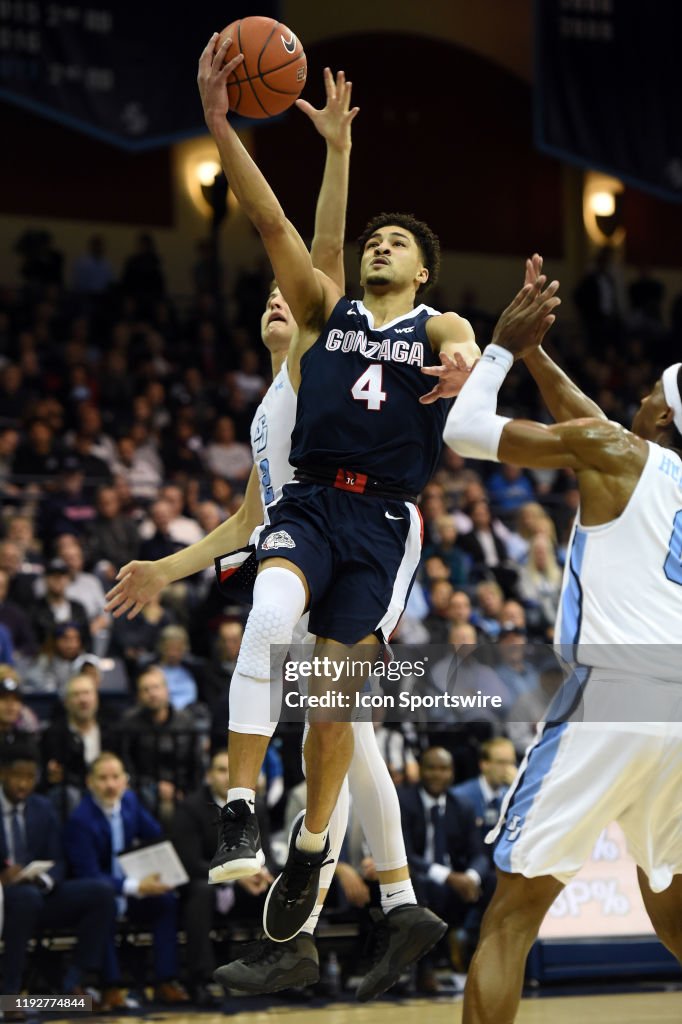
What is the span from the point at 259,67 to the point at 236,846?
10.1 ft

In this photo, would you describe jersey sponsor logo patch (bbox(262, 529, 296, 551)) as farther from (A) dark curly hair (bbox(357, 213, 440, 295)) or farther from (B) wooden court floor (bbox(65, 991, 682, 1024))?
(B) wooden court floor (bbox(65, 991, 682, 1024))

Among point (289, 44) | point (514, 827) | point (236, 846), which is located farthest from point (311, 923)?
point (289, 44)

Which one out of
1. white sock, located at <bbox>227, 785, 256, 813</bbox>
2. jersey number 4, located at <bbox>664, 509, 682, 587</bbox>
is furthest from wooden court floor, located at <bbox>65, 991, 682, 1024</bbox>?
jersey number 4, located at <bbox>664, 509, 682, 587</bbox>

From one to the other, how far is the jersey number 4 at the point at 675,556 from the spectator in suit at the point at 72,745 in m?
5.31

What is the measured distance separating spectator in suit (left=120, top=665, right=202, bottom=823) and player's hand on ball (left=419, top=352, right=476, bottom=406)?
4.97 m

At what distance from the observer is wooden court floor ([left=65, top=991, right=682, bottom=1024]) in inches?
335

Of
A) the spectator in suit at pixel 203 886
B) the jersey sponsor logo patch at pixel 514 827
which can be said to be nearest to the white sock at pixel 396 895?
the jersey sponsor logo patch at pixel 514 827

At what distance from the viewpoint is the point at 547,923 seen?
402 inches

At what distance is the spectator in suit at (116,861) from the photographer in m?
9.52

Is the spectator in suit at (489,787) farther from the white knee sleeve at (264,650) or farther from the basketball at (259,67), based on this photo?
the basketball at (259,67)

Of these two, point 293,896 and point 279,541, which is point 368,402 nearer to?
point 279,541

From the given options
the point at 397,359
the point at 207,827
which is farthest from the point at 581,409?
the point at 207,827

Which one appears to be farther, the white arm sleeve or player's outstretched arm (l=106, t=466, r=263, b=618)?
player's outstretched arm (l=106, t=466, r=263, b=618)

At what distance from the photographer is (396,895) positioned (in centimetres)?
631
